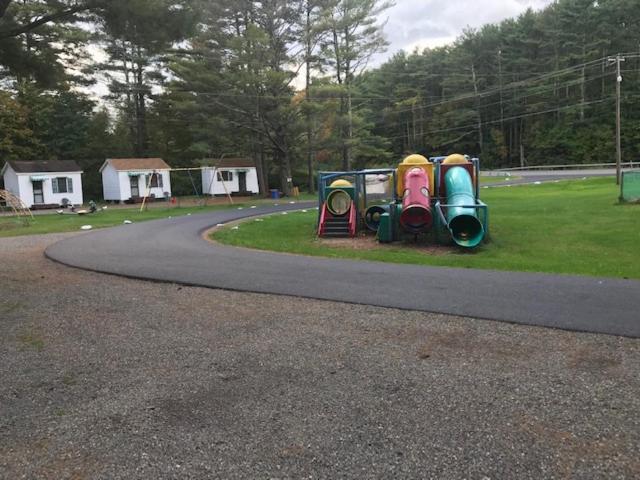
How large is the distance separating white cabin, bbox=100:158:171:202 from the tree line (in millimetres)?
3087

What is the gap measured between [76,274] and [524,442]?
869 cm

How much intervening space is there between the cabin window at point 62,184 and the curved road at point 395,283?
23.0 metres

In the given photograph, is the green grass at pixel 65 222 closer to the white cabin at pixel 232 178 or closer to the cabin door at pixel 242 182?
the white cabin at pixel 232 178

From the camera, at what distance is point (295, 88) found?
117ft

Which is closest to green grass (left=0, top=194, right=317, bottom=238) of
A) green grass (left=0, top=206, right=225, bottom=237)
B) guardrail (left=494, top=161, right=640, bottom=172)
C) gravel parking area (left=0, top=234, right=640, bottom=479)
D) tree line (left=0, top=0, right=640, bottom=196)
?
green grass (left=0, top=206, right=225, bottom=237)

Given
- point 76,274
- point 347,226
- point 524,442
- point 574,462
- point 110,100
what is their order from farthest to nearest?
1. point 110,100
2. point 347,226
3. point 76,274
4. point 524,442
5. point 574,462

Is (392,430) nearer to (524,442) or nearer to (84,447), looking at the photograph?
(524,442)

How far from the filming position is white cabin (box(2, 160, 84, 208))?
32.8 metres

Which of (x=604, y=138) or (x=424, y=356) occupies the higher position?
(x=604, y=138)

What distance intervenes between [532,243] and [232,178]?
2939 centimetres

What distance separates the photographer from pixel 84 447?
3439 mm

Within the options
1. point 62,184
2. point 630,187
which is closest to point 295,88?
point 62,184

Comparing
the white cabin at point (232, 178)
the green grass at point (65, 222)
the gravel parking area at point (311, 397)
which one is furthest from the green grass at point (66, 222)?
the gravel parking area at point (311, 397)

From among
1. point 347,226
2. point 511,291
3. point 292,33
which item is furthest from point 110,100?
point 511,291
